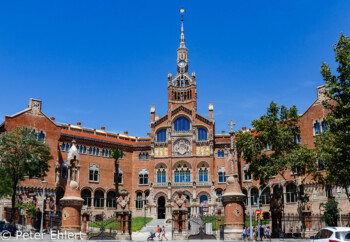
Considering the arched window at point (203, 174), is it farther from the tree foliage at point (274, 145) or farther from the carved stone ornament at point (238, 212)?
the carved stone ornament at point (238, 212)

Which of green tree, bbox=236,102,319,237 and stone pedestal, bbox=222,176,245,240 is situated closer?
stone pedestal, bbox=222,176,245,240

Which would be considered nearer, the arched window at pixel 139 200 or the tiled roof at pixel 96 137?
the tiled roof at pixel 96 137

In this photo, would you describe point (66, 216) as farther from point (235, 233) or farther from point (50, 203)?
point (235, 233)

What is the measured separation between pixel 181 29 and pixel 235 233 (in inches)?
2251

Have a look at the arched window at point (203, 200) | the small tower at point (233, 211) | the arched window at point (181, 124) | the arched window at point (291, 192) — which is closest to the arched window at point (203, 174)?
the arched window at point (203, 200)

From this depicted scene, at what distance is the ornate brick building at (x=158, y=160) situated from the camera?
211ft

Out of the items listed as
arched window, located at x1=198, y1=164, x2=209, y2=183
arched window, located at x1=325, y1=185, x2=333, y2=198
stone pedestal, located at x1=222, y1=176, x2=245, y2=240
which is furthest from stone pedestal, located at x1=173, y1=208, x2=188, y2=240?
arched window, located at x1=198, y1=164, x2=209, y2=183

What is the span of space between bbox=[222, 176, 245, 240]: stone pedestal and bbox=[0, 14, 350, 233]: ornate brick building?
89.7 ft

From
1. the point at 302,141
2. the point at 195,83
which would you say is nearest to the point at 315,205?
the point at 302,141

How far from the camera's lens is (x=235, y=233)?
35.2 m

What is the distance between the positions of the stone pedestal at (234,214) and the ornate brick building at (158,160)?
27356mm

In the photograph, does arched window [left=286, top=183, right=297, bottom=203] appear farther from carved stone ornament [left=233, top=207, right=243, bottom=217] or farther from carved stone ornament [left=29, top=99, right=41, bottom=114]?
carved stone ornament [left=29, top=99, right=41, bottom=114]

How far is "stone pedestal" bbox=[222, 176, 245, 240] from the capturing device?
3528cm

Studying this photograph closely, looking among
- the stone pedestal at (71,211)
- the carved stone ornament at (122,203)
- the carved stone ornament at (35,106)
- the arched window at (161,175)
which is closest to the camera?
the stone pedestal at (71,211)
